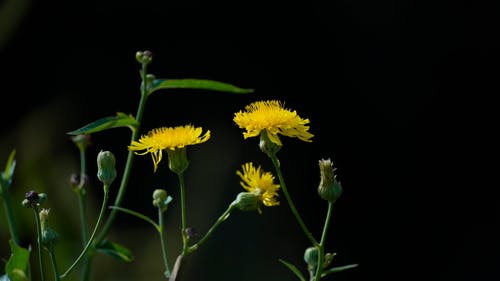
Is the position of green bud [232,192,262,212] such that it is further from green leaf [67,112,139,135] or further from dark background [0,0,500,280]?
dark background [0,0,500,280]

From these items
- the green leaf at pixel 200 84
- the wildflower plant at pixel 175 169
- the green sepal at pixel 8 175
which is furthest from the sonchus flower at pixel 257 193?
the green sepal at pixel 8 175

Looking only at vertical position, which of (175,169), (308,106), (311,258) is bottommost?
(311,258)

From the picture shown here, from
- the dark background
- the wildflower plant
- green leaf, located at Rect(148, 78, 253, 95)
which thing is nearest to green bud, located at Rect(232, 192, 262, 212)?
the wildflower plant

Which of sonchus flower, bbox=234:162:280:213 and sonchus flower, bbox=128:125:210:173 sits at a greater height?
sonchus flower, bbox=128:125:210:173

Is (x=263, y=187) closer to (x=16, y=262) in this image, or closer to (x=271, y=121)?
(x=271, y=121)

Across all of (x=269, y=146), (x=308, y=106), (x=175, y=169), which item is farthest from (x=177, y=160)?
(x=308, y=106)

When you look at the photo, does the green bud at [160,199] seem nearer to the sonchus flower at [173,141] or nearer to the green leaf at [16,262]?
the sonchus flower at [173,141]
